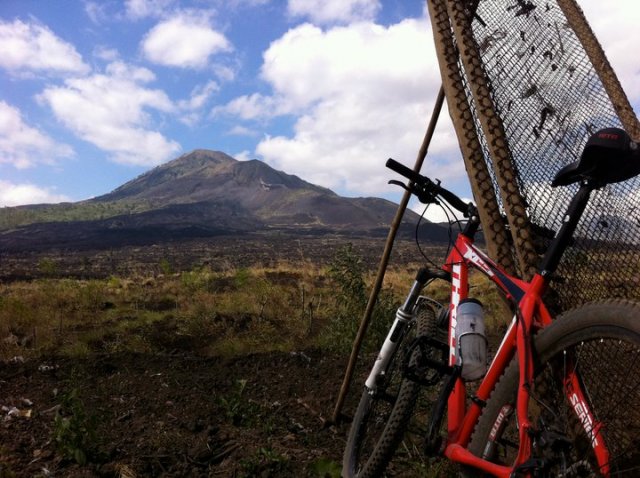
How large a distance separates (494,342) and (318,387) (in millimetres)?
2915

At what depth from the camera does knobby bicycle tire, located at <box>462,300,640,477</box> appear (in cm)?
162

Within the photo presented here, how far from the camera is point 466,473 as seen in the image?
87.4 inches

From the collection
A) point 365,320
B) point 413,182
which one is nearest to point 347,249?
point 365,320

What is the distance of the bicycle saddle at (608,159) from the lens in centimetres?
177

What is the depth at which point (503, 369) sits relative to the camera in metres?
2.18

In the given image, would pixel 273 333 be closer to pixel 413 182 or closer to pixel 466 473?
pixel 413 182

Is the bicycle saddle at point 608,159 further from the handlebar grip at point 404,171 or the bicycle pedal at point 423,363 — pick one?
the handlebar grip at point 404,171

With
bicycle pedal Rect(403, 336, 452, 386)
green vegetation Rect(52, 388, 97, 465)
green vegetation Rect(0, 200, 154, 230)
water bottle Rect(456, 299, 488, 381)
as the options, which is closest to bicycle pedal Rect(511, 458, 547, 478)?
water bottle Rect(456, 299, 488, 381)

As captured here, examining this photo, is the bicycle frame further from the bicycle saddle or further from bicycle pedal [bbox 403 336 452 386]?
the bicycle saddle

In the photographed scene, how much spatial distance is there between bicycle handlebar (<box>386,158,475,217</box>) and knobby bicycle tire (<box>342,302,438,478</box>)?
0.68m

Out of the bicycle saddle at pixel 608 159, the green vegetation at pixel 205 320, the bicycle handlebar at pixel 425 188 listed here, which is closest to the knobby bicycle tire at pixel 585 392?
the bicycle saddle at pixel 608 159

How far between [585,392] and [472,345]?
59 cm

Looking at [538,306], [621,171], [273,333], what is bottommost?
[273,333]

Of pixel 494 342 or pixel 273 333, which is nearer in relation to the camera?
pixel 494 342
